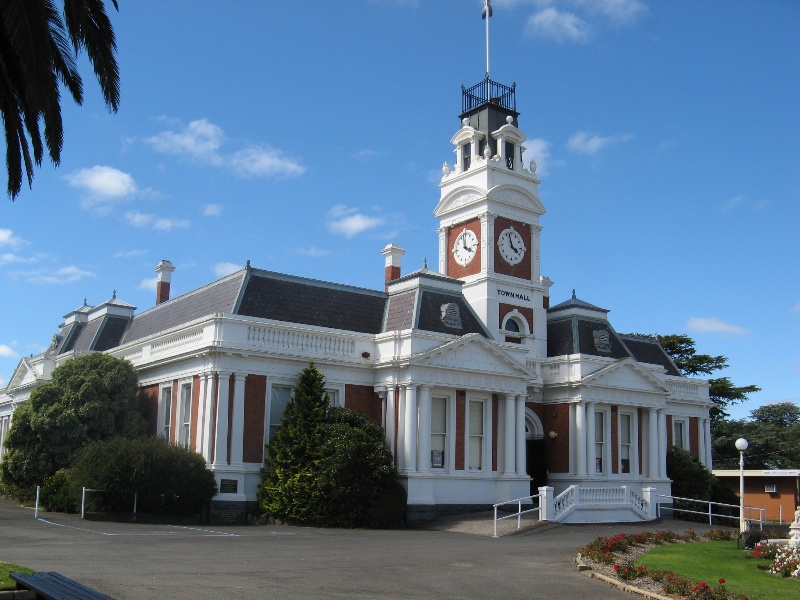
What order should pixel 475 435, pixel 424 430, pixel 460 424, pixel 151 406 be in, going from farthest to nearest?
pixel 151 406 → pixel 475 435 → pixel 460 424 → pixel 424 430

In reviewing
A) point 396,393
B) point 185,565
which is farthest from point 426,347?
point 185,565

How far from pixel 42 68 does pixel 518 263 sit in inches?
1172

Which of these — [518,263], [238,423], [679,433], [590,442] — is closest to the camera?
[238,423]

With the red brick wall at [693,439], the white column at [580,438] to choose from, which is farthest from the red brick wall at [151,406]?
the red brick wall at [693,439]

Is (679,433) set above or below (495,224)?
below

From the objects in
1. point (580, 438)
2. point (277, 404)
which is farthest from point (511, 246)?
point (277, 404)

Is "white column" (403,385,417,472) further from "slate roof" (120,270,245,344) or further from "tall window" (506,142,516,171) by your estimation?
"tall window" (506,142,516,171)

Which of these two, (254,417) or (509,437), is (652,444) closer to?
(509,437)

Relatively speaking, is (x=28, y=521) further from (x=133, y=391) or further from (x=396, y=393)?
(x=396, y=393)

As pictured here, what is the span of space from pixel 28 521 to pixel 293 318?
11.7 metres

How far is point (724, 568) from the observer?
18.0m

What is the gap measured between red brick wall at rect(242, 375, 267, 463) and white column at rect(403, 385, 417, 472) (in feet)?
16.3

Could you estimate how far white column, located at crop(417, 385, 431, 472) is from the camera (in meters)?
32.1

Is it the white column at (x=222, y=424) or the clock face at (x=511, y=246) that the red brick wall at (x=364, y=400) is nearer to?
the white column at (x=222, y=424)
